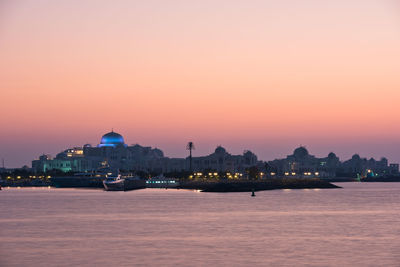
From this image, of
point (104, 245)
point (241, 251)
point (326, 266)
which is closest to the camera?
point (326, 266)

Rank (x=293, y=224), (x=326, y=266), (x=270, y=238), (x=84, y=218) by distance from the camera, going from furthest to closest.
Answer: (x=84, y=218), (x=293, y=224), (x=270, y=238), (x=326, y=266)

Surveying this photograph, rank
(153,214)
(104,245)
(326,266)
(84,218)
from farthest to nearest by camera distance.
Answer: (153,214)
(84,218)
(104,245)
(326,266)

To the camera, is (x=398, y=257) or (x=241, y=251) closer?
(x=398, y=257)

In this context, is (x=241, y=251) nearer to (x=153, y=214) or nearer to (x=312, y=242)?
(x=312, y=242)

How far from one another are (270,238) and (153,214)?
38.0m

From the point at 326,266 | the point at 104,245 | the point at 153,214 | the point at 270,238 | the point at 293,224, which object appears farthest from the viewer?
the point at 153,214

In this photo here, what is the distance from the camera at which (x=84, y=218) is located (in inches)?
3627

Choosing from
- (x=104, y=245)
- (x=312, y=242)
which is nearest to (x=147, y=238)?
(x=104, y=245)

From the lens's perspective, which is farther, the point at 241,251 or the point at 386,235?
the point at 386,235

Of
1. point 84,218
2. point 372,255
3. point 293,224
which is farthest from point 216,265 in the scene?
point 84,218

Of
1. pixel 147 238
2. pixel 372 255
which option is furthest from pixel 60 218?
pixel 372 255

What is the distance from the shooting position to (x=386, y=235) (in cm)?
6681

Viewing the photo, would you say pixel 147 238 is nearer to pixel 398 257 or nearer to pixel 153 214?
pixel 398 257

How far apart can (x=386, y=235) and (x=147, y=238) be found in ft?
75.0
